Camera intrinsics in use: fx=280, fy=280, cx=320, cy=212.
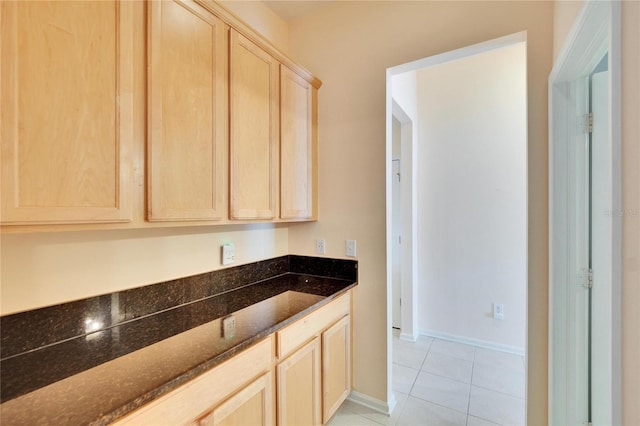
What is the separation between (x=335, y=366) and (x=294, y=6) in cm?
258

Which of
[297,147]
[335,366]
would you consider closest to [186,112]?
[297,147]

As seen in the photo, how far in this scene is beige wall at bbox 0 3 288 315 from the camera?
99 cm

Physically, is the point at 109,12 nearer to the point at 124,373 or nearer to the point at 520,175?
the point at 124,373

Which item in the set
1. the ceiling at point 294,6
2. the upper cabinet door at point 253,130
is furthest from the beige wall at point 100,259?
the ceiling at point 294,6

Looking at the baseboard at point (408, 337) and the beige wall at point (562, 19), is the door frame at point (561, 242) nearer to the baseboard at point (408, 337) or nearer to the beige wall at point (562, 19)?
the beige wall at point (562, 19)

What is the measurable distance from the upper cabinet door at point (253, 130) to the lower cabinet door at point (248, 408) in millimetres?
797

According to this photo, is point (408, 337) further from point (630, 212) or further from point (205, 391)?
point (630, 212)

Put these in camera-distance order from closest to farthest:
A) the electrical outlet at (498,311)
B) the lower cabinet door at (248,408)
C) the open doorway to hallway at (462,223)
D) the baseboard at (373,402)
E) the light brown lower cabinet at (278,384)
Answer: the light brown lower cabinet at (278,384), the lower cabinet door at (248,408), the baseboard at (373,402), the open doorway to hallway at (462,223), the electrical outlet at (498,311)

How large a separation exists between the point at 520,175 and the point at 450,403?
2091 mm

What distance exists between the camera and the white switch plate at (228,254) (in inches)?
69.1

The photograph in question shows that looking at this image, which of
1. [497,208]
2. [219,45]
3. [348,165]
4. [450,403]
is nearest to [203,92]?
[219,45]

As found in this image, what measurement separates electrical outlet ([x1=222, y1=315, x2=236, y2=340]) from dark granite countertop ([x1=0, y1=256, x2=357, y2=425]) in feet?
0.06

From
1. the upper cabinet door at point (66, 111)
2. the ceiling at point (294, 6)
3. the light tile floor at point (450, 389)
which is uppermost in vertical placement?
the ceiling at point (294, 6)

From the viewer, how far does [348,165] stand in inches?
80.3
